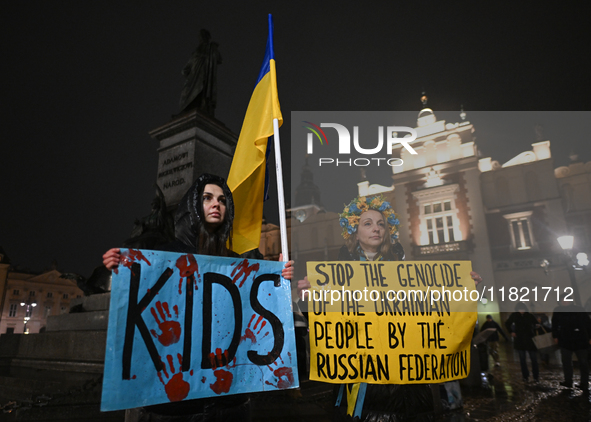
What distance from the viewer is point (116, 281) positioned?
2039 millimetres

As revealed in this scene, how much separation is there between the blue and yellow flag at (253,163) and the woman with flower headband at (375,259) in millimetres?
734

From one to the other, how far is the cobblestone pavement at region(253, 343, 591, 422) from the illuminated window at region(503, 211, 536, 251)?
2689 centimetres

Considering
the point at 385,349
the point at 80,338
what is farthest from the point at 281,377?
the point at 80,338

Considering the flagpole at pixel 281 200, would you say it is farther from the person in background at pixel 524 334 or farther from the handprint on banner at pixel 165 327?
the person in background at pixel 524 334

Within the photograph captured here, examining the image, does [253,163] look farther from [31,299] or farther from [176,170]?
[31,299]

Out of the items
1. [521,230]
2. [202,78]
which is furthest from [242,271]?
[521,230]

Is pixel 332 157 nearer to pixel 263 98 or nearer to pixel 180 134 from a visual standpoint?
pixel 180 134

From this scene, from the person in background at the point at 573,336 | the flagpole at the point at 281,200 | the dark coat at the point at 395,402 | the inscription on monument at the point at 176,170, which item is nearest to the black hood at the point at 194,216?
the flagpole at the point at 281,200

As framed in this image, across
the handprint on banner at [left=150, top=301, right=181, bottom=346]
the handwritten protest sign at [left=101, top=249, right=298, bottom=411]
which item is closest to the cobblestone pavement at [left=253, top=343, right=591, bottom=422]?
the handwritten protest sign at [left=101, top=249, right=298, bottom=411]

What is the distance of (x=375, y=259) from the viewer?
3764 mm

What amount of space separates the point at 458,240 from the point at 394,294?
32175 mm

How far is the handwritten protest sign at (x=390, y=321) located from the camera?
3014 mm

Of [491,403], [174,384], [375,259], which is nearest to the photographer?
[174,384]

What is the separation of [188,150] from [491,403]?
7.27 metres
